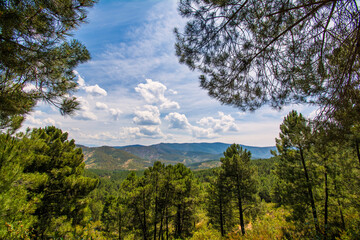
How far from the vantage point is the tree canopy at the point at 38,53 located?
8.26ft

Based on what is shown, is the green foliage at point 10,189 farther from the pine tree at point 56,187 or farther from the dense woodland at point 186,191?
the pine tree at point 56,187

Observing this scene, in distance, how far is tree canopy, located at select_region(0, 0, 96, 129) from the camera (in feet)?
8.26

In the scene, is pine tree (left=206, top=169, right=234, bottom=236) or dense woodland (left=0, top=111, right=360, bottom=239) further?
pine tree (left=206, top=169, right=234, bottom=236)

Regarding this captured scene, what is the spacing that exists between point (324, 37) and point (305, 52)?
1.55 ft

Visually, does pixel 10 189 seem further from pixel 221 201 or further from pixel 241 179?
pixel 221 201

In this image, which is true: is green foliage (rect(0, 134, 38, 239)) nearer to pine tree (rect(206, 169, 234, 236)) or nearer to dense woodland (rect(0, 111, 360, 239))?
dense woodland (rect(0, 111, 360, 239))

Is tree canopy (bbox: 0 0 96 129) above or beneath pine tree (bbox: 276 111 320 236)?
above

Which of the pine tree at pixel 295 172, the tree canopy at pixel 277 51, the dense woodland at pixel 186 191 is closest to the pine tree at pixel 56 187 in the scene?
the dense woodland at pixel 186 191

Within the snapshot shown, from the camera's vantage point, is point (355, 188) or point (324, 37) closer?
point (324, 37)

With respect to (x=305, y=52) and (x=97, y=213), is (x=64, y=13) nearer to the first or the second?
(x=305, y=52)

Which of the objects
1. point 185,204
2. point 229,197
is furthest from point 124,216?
point 229,197

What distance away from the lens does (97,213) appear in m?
41.3

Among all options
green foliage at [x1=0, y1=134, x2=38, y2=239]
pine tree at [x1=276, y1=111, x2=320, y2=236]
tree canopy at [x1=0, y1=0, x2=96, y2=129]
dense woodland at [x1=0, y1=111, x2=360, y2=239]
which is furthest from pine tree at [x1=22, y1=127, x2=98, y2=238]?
pine tree at [x1=276, y1=111, x2=320, y2=236]

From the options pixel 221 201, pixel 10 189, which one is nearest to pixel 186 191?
pixel 221 201
